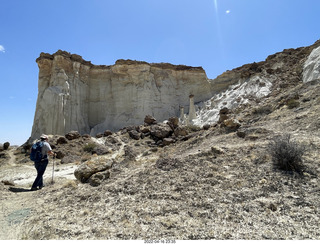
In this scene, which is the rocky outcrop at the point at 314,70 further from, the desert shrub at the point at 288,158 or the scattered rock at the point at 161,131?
the desert shrub at the point at 288,158

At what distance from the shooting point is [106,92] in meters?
26.6

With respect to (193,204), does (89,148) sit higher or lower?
higher

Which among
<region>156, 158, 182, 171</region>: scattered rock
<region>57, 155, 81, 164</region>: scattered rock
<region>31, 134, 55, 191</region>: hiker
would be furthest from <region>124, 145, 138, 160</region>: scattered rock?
<region>57, 155, 81, 164</region>: scattered rock

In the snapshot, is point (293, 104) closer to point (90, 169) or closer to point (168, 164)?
point (168, 164)

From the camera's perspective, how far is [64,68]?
941 inches

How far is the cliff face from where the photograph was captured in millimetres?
22141

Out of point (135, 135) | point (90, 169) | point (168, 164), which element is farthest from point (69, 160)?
point (168, 164)

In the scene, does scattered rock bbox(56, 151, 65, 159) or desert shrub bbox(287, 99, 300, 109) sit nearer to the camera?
desert shrub bbox(287, 99, 300, 109)

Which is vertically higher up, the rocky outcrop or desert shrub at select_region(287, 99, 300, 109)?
the rocky outcrop

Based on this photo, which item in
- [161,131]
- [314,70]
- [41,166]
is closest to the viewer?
[41,166]

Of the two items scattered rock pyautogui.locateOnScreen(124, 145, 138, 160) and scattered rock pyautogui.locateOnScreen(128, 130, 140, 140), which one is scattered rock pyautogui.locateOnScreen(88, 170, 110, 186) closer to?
scattered rock pyautogui.locateOnScreen(124, 145, 138, 160)

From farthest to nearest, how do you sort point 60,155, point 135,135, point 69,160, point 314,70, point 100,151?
1. point 135,135
2. point 314,70
3. point 100,151
4. point 60,155
5. point 69,160

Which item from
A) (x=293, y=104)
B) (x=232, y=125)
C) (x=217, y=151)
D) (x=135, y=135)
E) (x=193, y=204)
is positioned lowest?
(x=193, y=204)

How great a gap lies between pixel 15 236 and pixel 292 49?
31.8 m
